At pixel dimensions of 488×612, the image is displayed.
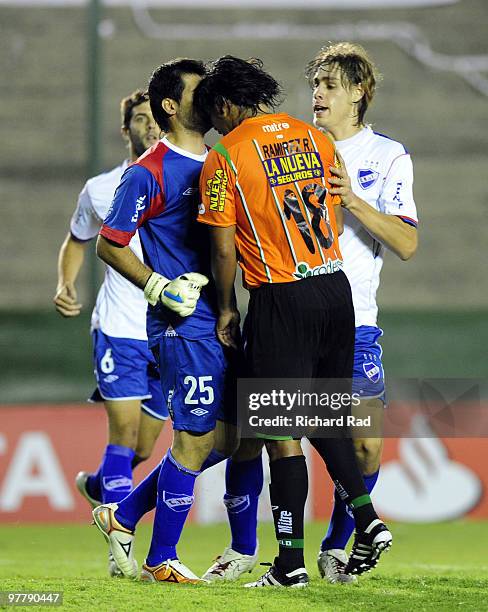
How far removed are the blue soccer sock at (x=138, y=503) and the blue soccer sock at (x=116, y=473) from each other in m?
1.07

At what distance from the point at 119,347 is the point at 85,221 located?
0.74 meters

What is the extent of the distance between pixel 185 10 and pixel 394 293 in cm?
475

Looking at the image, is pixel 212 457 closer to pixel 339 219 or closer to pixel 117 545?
pixel 117 545

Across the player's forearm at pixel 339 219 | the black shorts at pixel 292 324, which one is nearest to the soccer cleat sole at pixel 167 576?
the black shorts at pixel 292 324

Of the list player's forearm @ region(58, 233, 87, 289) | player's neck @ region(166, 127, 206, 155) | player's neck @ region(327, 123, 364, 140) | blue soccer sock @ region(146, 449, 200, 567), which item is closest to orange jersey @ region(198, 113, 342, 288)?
player's neck @ region(166, 127, 206, 155)

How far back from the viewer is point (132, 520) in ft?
15.6

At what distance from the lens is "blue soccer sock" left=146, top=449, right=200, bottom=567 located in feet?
14.7

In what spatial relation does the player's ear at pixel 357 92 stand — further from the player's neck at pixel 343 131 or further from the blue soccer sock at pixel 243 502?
the blue soccer sock at pixel 243 502

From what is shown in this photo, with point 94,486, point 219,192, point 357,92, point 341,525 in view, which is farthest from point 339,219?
point 94,486

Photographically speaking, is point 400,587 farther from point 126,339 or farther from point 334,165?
point 126,339

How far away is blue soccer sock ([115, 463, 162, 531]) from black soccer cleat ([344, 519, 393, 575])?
2.99 feet

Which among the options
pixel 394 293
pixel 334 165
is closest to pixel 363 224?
pixel 334 165

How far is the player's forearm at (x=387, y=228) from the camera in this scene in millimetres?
4527

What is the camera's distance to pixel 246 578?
15.9ft
